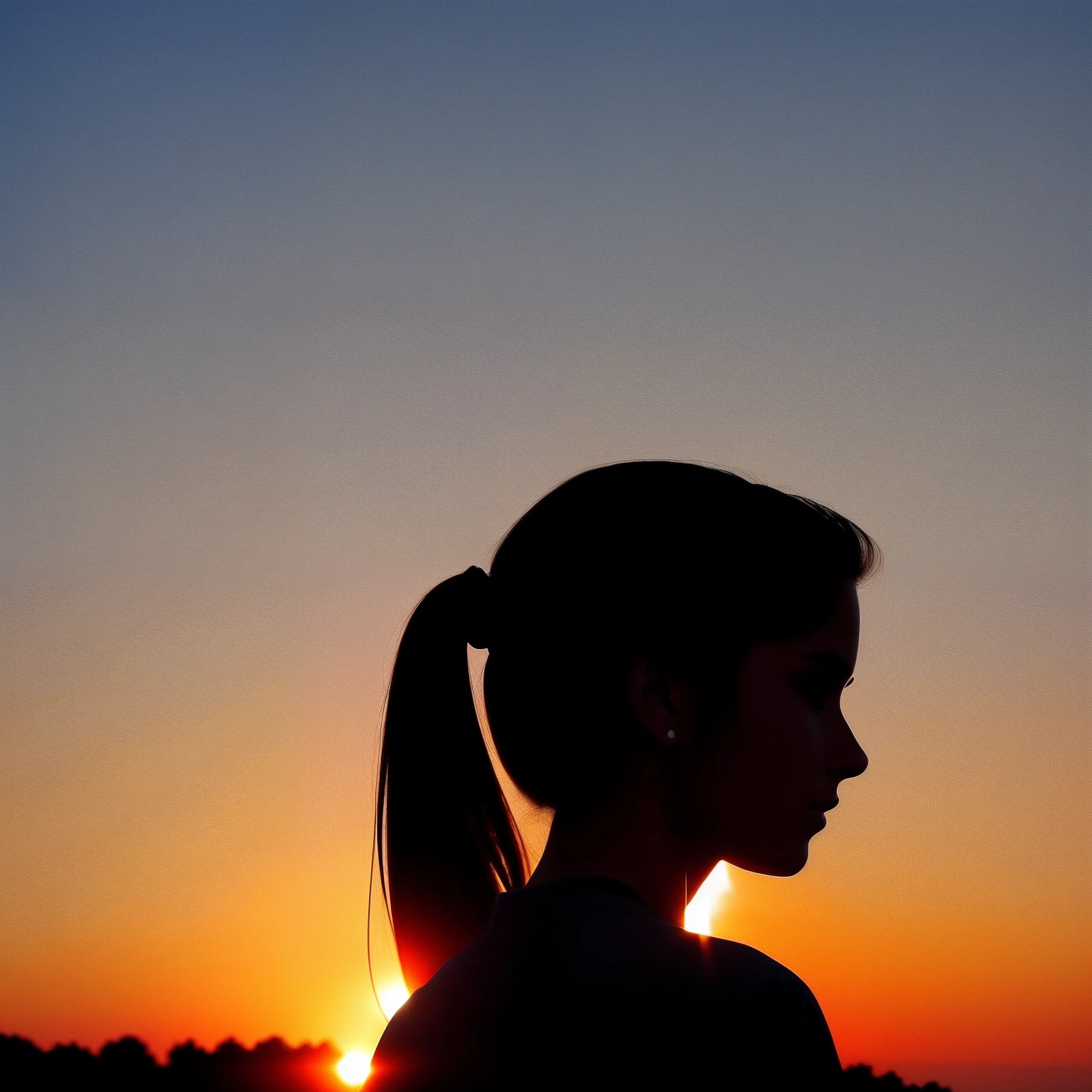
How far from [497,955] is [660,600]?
590 mm

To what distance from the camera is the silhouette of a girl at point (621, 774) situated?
155 cm

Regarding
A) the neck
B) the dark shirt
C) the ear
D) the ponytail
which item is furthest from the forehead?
the ponytail

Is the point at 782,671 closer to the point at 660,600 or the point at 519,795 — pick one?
the point at 660,600

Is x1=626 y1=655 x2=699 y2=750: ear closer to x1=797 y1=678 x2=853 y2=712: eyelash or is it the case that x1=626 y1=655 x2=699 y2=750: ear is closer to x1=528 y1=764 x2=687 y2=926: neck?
x1=528 y1=764 x2=687 y2=926: neck

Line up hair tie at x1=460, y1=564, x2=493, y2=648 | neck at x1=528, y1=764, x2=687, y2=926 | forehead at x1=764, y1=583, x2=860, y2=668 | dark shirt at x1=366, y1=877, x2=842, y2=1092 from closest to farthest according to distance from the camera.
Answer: dark shirt at x1=366, y1=877, x2=842, y2=1092, neck at x1=528, y1=764, x2=687, y2=926, forehead at x1=764, y1=583, x2=860, y2=668, hair tie at x1=460, y1=564, x2=493, y2=648

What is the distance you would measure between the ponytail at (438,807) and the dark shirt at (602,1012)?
16.6 inches

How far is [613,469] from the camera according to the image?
2082mm

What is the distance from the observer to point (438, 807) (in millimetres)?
2240

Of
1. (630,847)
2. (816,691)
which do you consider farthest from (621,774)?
(816,691)

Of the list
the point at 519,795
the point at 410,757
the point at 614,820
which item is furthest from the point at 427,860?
the point at 614,820

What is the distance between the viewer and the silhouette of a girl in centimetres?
155

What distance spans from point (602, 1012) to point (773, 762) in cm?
53

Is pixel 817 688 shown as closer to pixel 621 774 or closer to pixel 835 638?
pixel 835 638

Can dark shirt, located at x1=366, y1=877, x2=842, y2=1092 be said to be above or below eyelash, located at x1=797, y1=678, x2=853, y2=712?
below
